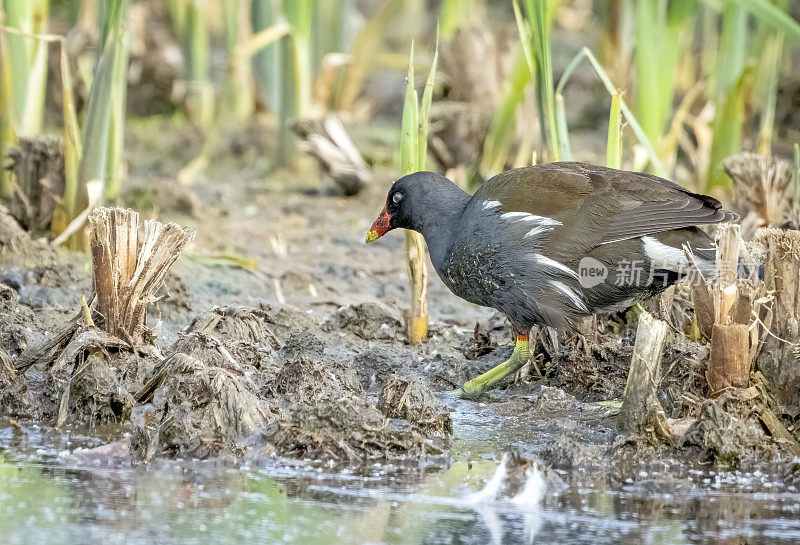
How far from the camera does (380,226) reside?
5016 mm

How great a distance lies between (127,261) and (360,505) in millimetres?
1460

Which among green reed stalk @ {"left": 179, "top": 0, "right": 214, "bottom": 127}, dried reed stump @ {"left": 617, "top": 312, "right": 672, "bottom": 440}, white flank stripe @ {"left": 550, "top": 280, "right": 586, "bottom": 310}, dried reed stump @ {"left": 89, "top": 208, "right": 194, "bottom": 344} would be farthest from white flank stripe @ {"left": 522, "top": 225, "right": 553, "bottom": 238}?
green reed stalk @ {"left": 179, "top": 0, "right": 214, "bottom": 127}

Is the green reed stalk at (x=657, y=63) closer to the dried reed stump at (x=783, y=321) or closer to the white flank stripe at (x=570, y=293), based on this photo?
the white flank stripe at (x=570, y=293)

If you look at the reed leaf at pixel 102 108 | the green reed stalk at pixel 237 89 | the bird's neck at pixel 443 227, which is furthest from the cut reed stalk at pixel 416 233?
the green reed stalk at pixel 237 89

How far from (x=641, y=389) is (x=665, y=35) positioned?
123 inches

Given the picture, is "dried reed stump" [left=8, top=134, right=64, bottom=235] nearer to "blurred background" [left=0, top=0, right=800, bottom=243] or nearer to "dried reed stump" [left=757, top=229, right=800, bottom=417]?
"blurred background" [left=0, top=0, right=800, bottom=243]

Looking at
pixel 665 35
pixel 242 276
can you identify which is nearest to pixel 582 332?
pixel 242 276

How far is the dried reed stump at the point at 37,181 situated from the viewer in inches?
221

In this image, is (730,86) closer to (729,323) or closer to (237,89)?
(729,323)

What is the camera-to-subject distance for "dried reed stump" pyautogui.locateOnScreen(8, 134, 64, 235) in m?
5.61

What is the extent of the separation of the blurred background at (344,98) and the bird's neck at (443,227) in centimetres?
50

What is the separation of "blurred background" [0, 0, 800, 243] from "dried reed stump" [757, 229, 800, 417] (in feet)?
3.50

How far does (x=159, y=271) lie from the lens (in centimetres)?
414

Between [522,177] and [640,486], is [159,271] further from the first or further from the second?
[640,486]
